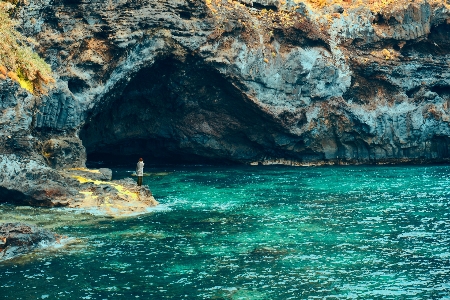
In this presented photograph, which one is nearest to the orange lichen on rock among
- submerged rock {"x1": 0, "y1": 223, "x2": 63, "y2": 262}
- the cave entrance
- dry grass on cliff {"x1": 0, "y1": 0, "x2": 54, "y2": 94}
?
dry grass on cliff {"x1": 0, "y1": 0, "x2": 54, "y2": 94}

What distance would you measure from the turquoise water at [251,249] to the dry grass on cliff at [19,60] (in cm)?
865

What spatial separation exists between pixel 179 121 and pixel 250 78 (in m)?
6.87

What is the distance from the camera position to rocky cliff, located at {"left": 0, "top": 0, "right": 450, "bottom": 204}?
40000mm

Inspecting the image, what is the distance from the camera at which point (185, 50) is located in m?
43.0

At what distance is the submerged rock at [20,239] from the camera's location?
21.2 metres

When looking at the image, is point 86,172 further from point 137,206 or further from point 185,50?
point 185,50

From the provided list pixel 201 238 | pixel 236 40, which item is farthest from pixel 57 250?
pixel 236 40

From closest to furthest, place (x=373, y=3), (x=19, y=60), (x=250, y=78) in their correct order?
(x=19, y=60) → (x=250, y=78) → (x=373, y=3)

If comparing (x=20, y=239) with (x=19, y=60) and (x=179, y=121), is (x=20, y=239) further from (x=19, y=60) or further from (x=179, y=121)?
(x=179, y=121)

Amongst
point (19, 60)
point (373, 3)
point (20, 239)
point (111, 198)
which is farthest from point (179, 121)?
point (20, 239)

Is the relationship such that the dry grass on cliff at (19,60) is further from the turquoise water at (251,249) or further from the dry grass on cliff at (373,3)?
the dry grass on cliff at (373,3)

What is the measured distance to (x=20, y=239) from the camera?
71.3 ft

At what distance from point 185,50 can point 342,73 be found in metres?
13.7

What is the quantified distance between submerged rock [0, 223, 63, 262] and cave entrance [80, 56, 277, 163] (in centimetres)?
2028
